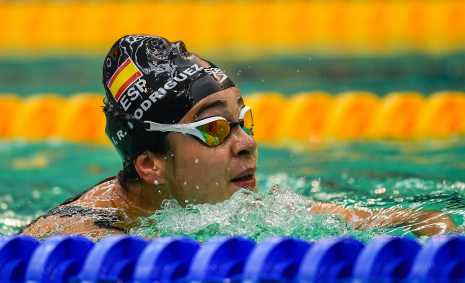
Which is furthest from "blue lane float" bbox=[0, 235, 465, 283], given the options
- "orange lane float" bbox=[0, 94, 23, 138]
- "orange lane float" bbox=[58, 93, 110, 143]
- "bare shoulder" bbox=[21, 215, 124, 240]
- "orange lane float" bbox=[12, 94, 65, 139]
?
"orange lane float" bbox=[0, 94, 23, 138]

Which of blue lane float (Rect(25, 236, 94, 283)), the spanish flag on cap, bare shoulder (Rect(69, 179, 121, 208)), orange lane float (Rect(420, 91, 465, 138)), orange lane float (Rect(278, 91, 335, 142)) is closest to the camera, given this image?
blue lane float (Rect(25, 236, 94, 283))

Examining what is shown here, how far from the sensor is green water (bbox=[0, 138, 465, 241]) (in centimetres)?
242

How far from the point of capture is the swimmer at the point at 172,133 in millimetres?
2324

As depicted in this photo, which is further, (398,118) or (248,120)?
(398,118)

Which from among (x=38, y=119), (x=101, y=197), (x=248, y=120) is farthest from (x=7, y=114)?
(x=248, y=120)

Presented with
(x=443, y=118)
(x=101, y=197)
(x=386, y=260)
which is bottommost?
(x=386, y=260)

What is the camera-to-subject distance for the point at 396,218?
8.36ft

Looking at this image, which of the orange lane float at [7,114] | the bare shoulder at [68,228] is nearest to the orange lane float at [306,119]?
the orange lane float at [7,114]

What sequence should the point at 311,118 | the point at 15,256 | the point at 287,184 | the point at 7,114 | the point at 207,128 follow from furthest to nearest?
the point at 7,114 → the point at 311,118 → the point at 287,184 → the point at 207,128 → the point at 15,256

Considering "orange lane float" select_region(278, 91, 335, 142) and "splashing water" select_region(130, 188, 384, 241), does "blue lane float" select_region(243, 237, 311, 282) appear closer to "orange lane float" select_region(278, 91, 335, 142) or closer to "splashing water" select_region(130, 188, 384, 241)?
"splashing water" select_region(130, 188, 384, 241)

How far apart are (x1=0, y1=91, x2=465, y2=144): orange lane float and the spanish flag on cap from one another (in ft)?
10.6

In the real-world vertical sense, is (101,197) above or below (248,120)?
below

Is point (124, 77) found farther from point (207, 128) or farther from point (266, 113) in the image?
point (266, 113)

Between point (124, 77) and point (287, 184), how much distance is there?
1.84m
